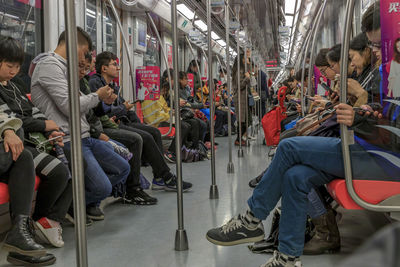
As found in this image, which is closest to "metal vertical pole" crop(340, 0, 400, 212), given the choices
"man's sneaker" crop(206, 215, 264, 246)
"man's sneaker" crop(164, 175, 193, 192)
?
"man's sneaker" crop(206, 215, 264, 246)

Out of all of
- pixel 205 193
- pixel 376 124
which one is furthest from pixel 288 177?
pixel 205 193

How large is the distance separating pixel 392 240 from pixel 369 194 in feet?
5.30

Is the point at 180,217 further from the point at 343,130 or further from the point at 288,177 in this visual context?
the point at 343,130

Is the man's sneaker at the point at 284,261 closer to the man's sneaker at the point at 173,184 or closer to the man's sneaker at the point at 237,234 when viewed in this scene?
the man's sneaker at the point at 237,234

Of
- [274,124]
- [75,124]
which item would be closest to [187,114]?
[274,124]

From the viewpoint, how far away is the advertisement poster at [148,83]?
5.58 metres

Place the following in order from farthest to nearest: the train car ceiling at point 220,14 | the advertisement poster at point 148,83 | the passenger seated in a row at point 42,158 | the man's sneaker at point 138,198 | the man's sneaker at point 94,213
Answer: the train car ceiling at point 220,14 → the advertisement poster at point 148,83 → the man's sneaker at point 138,198 → the man's sneaker at point 94,213 → the passenger seated in a row at point 42,158

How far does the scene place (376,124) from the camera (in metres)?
1.81

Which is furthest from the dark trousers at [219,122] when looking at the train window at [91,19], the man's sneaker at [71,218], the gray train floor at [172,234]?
the man's sneaker at [71,218]

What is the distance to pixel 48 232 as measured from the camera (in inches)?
92.6

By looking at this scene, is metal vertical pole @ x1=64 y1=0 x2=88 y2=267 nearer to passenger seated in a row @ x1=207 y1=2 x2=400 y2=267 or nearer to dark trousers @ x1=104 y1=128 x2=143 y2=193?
passenger seated in a row @ x1=207 y1=2 x2=400 y2=267

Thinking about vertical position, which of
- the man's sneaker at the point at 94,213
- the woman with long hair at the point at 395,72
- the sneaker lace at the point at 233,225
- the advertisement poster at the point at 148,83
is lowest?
the man's sneaker at the point at 94,213

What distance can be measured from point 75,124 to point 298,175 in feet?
3.11

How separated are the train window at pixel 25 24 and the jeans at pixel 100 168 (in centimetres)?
117
